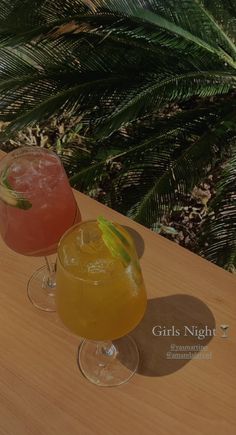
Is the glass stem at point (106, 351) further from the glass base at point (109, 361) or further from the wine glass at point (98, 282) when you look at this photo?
the wine glass at point (98, 282)

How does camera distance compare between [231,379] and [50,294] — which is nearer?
[231,379]

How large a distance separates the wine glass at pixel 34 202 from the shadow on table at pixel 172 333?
181 mm

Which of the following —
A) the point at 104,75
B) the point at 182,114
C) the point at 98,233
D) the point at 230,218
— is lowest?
the point at 230,218

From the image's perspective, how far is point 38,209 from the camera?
29.2 inches

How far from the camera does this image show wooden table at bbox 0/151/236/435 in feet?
2.38

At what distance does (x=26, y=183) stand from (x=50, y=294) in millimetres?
205

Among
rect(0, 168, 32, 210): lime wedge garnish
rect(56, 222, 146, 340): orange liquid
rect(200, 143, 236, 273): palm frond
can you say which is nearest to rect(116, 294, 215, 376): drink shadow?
rect(56, 222, 146, 340): orange liquid

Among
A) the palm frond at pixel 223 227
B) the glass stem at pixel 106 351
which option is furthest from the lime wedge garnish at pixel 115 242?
the palm frond at pixel 223 227

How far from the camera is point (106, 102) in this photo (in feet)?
5.14

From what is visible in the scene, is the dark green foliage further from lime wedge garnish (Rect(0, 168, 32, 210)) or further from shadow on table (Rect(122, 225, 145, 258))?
lime wedge garnish (Rect(0, 168, 32, 210))

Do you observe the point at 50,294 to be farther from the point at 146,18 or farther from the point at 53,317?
the point at 146,18

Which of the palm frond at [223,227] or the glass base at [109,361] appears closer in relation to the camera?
the glass base at [109,361]

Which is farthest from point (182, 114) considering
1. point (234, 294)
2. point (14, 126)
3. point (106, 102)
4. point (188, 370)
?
point (188, 370)

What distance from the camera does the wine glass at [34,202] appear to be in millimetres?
741
